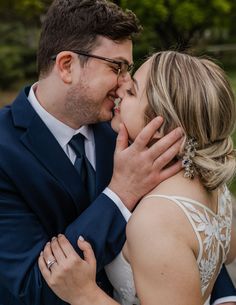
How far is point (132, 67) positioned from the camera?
2.78 m

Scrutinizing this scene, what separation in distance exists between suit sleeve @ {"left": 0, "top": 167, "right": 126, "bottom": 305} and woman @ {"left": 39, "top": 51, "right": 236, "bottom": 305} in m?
0.07

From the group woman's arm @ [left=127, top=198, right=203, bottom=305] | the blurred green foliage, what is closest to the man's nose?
woman's arm @ [left=127, top=198, right=203, bottom=305]

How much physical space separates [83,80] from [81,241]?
36.3 inches

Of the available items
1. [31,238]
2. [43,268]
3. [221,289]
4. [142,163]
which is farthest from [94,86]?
[221,289]

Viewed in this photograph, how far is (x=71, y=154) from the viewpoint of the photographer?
103 inches

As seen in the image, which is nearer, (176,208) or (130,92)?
(176,208)

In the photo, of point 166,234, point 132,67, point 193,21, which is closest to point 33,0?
point 193,21

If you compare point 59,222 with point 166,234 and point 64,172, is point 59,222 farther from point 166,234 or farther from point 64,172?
point 166,234

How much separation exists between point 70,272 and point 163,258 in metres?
0.41

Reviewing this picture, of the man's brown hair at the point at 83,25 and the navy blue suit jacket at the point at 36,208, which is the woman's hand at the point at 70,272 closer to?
the navy blue suit jacket at the point at 36,208

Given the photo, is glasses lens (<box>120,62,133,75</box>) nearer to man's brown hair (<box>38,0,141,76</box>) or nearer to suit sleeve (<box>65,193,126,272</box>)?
man's brown hair (<box>38,0,141,76</box>)

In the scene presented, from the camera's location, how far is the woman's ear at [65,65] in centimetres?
266

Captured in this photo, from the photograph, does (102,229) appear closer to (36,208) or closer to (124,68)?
(36,208)

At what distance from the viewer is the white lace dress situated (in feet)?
6.62
